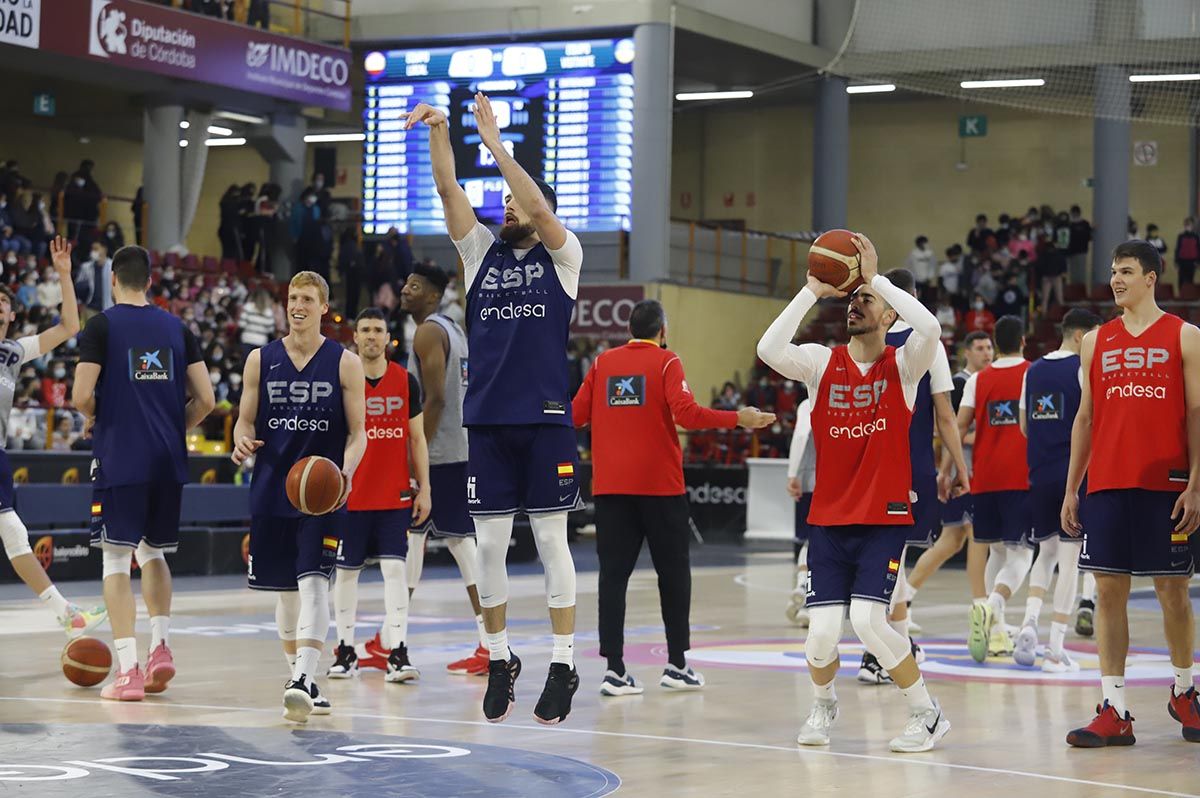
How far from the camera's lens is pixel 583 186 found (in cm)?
3134

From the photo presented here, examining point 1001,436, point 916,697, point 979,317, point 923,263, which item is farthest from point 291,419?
point 923,263

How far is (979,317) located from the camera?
33188 millimetres

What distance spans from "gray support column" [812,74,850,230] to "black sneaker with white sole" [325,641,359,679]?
86.3 ft

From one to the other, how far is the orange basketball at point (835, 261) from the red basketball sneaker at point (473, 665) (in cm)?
400

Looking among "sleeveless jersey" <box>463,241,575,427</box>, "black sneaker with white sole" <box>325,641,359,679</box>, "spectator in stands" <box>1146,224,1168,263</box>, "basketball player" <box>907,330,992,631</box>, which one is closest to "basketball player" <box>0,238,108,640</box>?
"black sneaker with white sole" <box>325,641,359,679</box>

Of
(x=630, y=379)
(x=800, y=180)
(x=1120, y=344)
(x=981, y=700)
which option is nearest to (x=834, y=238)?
(x=1120, y=344)

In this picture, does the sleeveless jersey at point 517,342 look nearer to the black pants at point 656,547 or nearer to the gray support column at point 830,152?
the black pants at point 656,547

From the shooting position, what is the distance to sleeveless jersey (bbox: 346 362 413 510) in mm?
10859

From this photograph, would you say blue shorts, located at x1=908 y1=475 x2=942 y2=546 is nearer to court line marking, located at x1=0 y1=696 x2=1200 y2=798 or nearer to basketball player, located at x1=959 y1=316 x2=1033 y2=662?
basketball player, located at x1=959 y1=316 x2=1033 y2=662

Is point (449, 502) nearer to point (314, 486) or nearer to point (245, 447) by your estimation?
point (245, 447)

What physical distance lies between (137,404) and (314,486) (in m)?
1.71

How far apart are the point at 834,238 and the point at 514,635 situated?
622 centimetres

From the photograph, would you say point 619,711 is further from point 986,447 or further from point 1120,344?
point 986,447

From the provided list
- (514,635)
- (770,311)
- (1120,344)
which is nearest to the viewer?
(1120,344)
